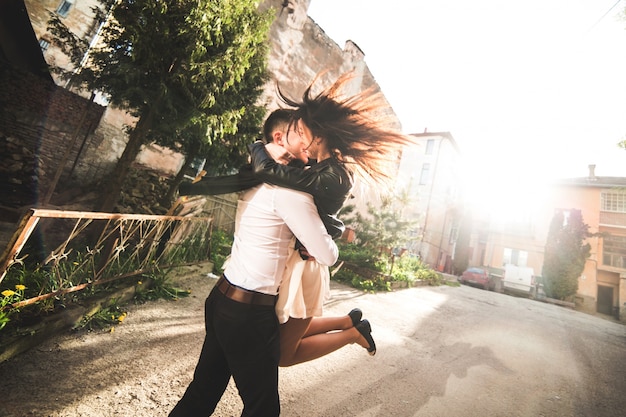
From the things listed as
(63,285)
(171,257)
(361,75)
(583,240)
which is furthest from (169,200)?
(583,240)

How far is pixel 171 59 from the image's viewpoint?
446 cm

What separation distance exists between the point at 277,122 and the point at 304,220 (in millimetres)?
866

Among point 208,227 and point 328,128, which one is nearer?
point 328,128

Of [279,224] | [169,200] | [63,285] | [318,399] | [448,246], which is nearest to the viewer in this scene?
[279,224]

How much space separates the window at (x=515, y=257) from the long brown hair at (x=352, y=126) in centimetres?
3278

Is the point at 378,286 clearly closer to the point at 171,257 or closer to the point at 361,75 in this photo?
the point at 171,257

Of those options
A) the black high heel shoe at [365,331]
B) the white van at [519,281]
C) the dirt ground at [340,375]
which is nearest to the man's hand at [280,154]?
the black high heel shoe at [365,331]

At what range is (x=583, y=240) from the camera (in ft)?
77.1

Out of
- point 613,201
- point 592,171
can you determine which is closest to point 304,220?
point 613,201

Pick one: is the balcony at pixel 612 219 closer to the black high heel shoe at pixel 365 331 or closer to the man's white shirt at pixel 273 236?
the black high heel shoe at pixel 365 331

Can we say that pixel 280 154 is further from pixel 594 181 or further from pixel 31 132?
pixel 594 181

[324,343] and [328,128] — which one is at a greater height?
[328,128]

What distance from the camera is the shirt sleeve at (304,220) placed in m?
1.18

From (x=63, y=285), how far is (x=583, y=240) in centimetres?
3355
